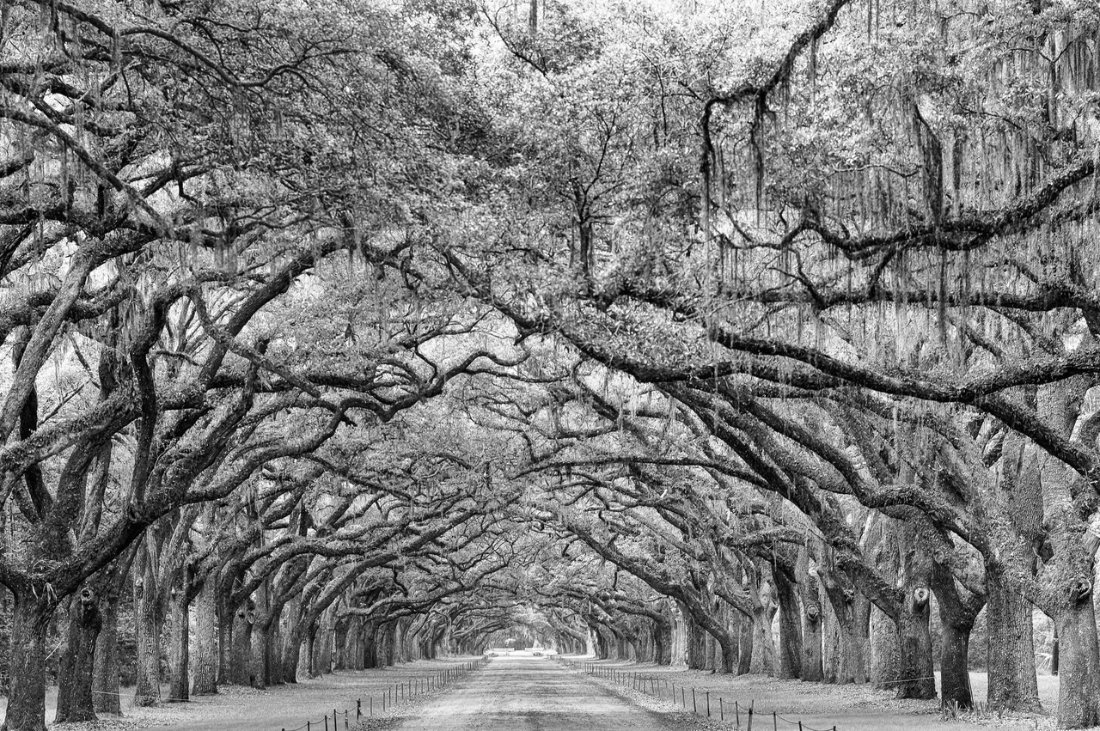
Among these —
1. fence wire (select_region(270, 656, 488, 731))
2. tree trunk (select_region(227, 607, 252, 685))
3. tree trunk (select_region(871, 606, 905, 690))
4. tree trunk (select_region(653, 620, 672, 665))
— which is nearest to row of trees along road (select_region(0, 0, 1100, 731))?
fence wire (select_region(270, 656, 488, 731))

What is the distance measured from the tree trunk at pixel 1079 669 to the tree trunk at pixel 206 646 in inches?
909

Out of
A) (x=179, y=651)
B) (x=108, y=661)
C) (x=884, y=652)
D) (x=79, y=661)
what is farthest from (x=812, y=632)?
(x=79, y=661)

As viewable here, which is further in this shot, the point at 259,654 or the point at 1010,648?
the point at 259,654

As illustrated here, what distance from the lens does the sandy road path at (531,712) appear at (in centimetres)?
2405

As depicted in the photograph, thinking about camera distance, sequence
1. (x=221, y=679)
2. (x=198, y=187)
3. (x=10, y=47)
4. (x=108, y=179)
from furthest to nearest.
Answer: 1. (x=221, y=679)
2. (x=198, y=187)
3. (x=10, y=47)
4. (x=108, y=179)

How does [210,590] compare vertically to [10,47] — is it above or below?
below

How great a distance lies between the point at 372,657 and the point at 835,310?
6258 centimetres

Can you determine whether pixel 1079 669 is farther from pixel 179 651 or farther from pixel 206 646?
pixel 206 646

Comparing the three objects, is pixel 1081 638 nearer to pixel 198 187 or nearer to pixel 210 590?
pixel 198 187

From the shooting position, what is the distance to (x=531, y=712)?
1148 inches

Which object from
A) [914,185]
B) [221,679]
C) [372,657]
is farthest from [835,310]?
[372,657]

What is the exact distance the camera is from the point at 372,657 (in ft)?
251

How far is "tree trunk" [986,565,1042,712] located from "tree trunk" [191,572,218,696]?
21287mm

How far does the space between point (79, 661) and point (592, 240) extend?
42.6 ft
